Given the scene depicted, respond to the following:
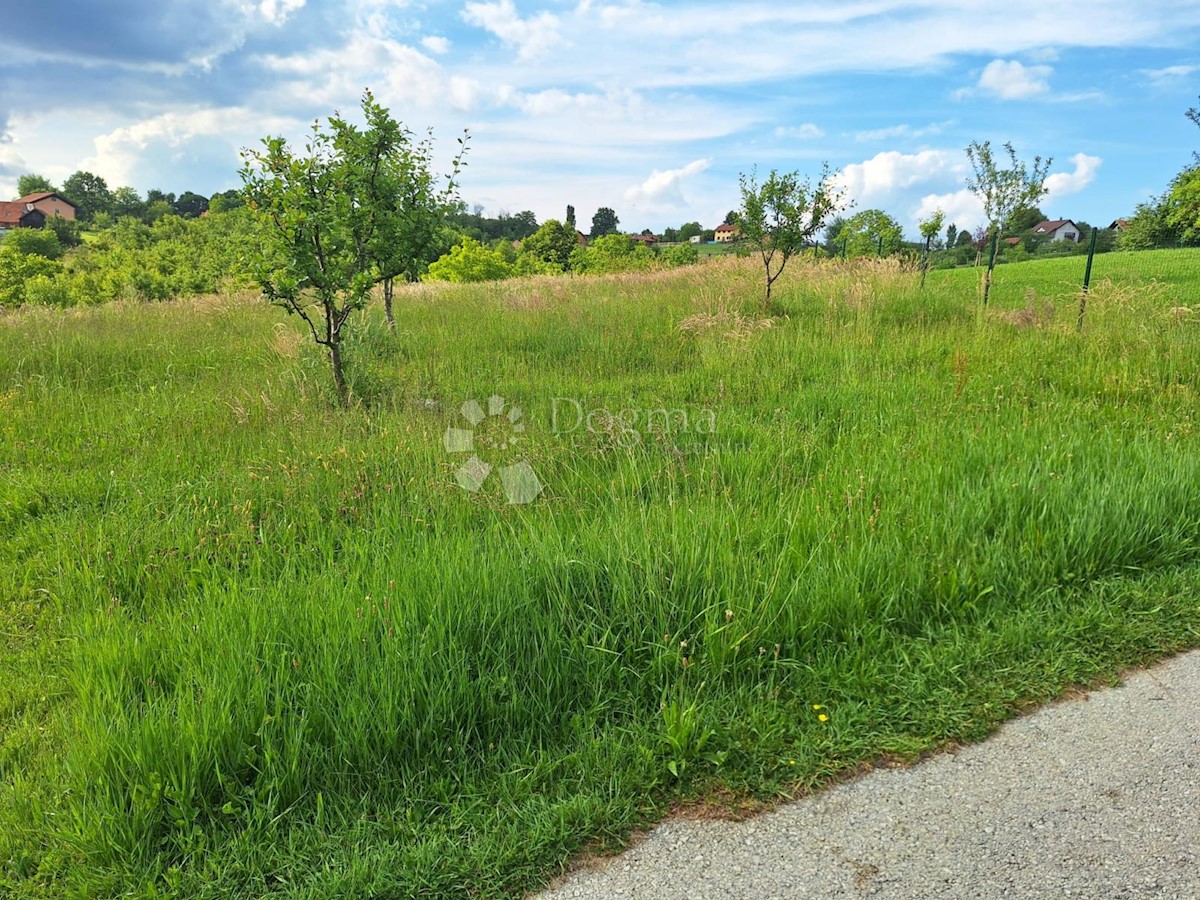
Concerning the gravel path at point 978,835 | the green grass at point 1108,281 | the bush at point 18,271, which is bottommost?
the gravel path at point 978,835

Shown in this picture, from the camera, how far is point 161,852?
2.07 meters

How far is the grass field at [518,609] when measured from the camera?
7.20 feet

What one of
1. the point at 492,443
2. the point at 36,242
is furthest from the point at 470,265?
the point at 36,242

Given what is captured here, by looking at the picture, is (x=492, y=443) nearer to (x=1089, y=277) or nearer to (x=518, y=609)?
(x=518, y=609)

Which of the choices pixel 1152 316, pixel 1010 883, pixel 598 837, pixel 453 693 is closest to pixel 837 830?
pixel 1010 883

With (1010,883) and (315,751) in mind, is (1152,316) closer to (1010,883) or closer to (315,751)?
(1010,883)

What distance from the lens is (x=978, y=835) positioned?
2111mm

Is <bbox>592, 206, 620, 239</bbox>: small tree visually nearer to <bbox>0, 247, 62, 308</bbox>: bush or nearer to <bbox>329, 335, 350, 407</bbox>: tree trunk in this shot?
<bbox>0, 247, 62, 308</bbox>: bush

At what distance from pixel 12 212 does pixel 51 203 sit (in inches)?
356

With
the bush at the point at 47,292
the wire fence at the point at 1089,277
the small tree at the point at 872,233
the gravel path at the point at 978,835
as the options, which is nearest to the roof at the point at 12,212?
Result: the bush at the point at 47,292

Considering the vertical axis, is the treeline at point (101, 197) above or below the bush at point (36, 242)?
above

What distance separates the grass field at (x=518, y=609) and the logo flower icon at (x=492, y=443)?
94 millimetres

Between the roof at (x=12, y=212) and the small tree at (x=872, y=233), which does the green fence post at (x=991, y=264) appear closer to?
the small tree at (x=872, y=233)

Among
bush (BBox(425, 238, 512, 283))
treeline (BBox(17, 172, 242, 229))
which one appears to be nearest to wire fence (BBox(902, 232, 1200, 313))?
bush (BBox(425, 238, 512, 283))
